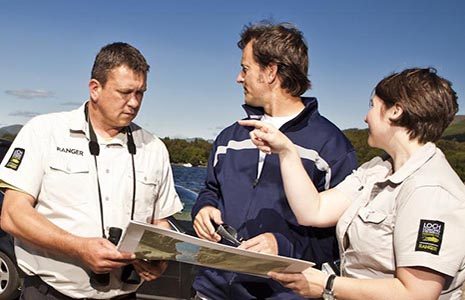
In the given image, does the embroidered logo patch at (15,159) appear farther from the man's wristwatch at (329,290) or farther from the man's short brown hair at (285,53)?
the man's wristwatch at (329,290)

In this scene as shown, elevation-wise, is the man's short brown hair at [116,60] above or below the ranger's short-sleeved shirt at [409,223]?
above

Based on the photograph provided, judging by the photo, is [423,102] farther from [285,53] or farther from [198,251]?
[198,251]

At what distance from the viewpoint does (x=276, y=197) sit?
8.27 ft

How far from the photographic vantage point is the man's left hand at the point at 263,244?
7.22ft

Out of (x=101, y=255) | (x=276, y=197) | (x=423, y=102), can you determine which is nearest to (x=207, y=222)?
(x=276, y=197)

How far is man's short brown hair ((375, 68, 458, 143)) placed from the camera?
1.96 metres

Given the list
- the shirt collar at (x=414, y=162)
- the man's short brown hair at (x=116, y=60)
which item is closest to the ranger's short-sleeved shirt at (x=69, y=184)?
the man's short brown hair at (x=116, y=60)

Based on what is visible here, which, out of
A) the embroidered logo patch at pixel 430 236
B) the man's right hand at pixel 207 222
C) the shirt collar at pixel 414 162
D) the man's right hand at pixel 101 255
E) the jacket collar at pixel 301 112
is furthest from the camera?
the jacket collar at pixel 301 112

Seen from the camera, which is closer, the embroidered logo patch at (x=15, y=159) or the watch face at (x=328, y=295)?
the watch face at (x=328, y=295)

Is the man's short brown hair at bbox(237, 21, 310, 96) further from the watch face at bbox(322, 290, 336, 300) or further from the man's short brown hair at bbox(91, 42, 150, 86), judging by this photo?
the watch face at bbox(322, 290, 336, 300)

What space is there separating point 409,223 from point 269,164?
2.84 feet

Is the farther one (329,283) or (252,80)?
(252,80)

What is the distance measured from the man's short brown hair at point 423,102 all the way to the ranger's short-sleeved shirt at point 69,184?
53.7 inches

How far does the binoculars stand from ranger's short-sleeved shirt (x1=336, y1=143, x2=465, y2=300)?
1006 millimetres
